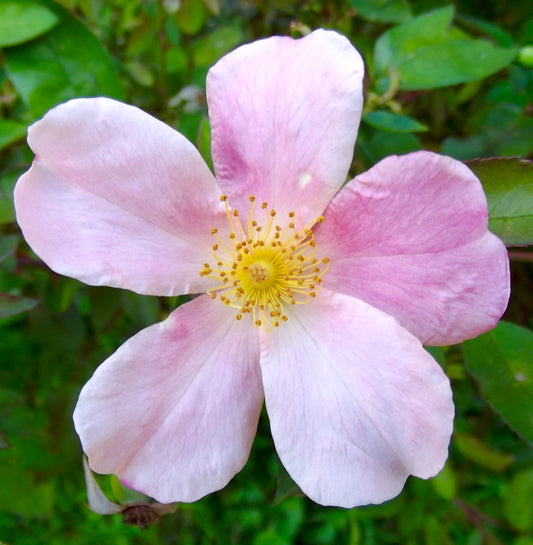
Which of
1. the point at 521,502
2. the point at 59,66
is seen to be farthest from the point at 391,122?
the point at 521,502

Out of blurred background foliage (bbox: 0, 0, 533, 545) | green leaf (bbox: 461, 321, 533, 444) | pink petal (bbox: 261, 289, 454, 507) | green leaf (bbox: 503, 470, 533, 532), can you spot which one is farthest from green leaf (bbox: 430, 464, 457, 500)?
pink petal (bbox: 261, 289, 454, 507)

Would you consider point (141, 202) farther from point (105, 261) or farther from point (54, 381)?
Answer: point (54, 381)

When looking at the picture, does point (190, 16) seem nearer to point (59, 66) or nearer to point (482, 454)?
point (59, 66)

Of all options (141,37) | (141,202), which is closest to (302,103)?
(141,202)

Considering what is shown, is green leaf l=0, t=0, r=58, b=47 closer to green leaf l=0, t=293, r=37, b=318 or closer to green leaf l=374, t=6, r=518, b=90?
green leaf l=0, t=293, r=37, b=318

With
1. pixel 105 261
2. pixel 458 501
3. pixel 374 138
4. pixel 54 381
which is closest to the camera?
pixel 105 261

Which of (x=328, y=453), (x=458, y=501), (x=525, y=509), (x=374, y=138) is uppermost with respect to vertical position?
(x=374, y=138)

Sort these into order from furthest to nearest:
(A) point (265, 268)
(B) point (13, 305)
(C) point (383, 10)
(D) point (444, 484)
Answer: (D) point (444, 484) → (C) point (383, 10) → (B) point (13, 305) → (A) point (265, 268)
